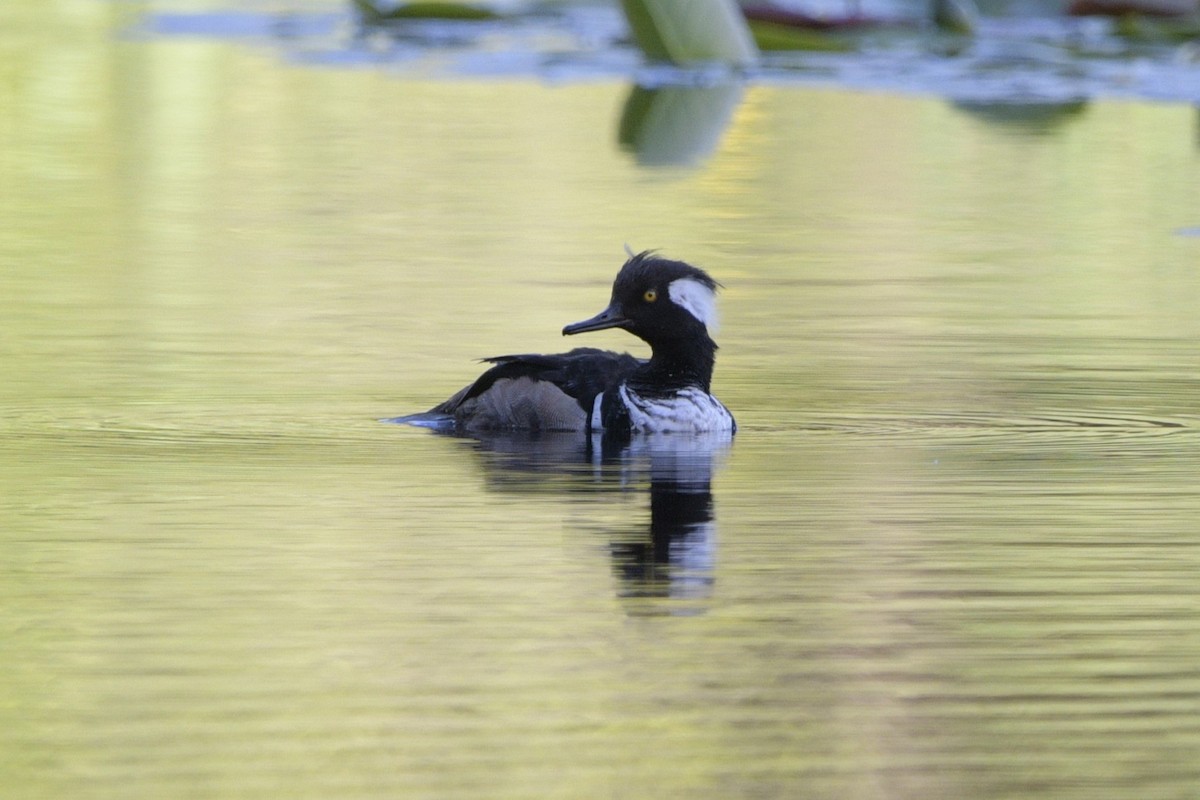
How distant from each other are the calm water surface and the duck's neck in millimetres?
271

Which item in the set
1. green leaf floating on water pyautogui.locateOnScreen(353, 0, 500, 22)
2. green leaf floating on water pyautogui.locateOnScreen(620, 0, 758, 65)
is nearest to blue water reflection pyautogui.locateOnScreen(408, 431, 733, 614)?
green leaf floating on water pyautogui.locateOnScreen(620, 0, 758, 65)

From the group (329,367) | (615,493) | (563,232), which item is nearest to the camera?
(615,493)

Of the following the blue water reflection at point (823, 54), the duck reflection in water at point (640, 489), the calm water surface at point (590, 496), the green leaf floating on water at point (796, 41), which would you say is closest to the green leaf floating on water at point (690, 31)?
the blue water reflection at point (823, 54)

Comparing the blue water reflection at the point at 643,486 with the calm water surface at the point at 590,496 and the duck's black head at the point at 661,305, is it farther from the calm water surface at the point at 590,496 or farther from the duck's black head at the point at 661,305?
the duck's black head at the point at 661,305

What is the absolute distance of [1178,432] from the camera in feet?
26.8

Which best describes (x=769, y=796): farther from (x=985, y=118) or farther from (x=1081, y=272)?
(x=985, y=118)

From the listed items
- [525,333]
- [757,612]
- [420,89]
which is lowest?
[420,89]

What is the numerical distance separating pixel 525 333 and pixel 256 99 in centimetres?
1030

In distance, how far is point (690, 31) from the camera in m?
20.3

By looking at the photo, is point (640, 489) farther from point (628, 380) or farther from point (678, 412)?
point (628, 380)

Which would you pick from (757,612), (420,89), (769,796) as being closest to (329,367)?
(757,612)

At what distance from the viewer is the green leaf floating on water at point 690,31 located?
65.5 feet

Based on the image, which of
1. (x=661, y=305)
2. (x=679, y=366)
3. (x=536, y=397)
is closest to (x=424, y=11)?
(x=661, y=305)

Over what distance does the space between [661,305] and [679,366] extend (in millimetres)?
241
